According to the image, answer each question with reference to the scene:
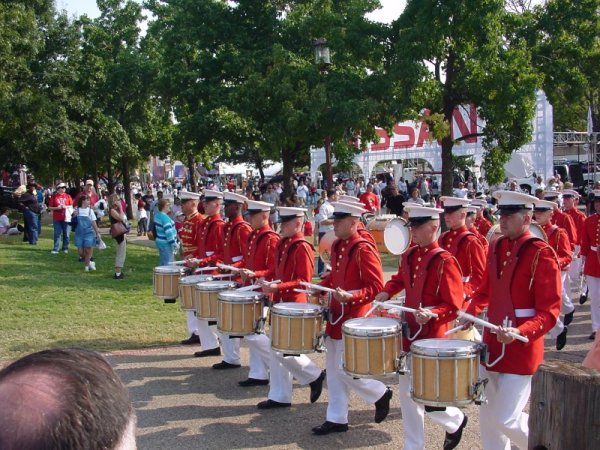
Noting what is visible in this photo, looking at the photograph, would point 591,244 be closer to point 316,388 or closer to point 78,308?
point 316,388

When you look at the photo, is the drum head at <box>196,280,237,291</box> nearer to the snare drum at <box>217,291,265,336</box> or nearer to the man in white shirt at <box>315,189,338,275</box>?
the snare drum at <box>217,291,265,336</box>

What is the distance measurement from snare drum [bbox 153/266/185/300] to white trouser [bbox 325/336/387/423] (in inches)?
134

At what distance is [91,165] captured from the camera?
3178cm

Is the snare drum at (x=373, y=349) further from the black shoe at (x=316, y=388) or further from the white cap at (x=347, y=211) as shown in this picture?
the black shoe at (x=316, y=388)

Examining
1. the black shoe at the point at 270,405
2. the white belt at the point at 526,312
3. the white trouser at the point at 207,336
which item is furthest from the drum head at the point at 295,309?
the white trouser at the point at 207,336

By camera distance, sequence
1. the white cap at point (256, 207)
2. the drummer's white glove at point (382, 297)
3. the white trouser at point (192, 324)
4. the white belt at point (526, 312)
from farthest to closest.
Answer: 1. the white trouser at point (192, 324)
2. the white cap at point (256, 207)
3. the drummer's white glove at point (382, 297)
4. the white belt at point (526, 312)

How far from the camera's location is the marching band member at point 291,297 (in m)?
7.31

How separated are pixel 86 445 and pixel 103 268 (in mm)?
16657

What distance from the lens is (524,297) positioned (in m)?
5.16

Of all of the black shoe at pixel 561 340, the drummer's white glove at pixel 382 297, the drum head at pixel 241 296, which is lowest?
the black shoe at pixel 561 340

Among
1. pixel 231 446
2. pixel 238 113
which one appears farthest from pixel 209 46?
pixel 231 446

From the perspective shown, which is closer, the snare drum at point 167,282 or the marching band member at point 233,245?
the marching band member at point 233,245

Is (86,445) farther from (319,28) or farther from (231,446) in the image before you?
(319,28)

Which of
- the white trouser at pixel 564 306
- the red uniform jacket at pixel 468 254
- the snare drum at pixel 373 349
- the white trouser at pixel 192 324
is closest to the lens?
the snare drum at pixel 373 349
